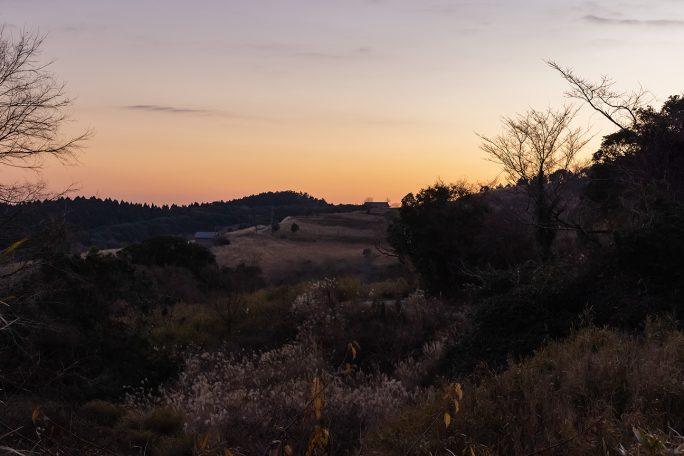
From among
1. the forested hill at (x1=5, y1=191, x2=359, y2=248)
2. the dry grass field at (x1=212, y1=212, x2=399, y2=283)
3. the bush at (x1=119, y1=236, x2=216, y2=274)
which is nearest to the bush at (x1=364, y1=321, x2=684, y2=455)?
the bush at (x1=119, y1=236, x2=216, y2=274)

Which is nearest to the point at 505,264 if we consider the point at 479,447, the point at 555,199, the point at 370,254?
the point at 555,199

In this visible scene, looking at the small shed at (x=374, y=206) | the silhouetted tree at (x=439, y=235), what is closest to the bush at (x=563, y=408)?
the silhouetted tree at (x=439, y=235)

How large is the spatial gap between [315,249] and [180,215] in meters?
46.8

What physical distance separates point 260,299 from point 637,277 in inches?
599

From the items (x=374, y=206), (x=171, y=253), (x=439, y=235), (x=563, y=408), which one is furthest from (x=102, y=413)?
(x=374, y=206)

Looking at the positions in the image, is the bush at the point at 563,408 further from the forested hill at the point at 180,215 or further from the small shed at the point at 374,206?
the small shed at the point at 374,206

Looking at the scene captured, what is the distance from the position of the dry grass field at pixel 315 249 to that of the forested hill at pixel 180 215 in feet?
52.8

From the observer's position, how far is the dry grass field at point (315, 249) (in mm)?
64812

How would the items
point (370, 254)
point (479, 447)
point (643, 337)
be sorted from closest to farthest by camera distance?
point (479, 447) < point (643, 337) < point (370, 254)

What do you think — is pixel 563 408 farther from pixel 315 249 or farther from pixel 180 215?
pixel 180 215

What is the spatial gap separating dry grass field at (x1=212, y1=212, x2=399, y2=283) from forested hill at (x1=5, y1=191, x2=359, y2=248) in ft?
52.8

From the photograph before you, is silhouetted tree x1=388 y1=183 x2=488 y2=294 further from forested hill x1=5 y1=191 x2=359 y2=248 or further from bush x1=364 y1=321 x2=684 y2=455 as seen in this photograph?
forested hill x1=5 y1=191 x2=359 y2=248

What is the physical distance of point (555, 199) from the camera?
21797mm

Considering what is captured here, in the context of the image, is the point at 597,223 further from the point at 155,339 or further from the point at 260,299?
the point at 155,339
